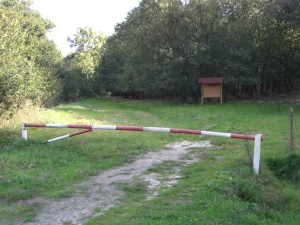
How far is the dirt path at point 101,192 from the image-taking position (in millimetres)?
5688

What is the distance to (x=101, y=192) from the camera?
6820mm

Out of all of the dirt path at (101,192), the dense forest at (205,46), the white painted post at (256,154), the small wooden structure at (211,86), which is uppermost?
the dense forest at (205,46)

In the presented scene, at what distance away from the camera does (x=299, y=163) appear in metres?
8.77

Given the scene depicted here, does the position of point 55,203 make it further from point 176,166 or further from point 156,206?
point 176,166

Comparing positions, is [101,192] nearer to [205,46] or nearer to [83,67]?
[205,46]

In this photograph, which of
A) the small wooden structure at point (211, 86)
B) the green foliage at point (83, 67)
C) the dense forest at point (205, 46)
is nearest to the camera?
the small wooden structure at point (211, 86)

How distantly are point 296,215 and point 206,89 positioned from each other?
25.2 metres

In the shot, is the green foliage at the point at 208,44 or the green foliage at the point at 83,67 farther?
the green foliage at the point at 83,67

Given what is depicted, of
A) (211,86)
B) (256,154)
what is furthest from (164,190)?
(211,86)

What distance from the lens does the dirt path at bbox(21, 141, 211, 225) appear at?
18.7 ft

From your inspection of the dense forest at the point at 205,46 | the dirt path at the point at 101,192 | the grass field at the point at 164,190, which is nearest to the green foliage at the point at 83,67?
the dense forest at the point at 205,46

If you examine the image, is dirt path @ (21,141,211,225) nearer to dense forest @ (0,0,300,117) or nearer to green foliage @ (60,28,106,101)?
dense forest @ (0,0,300,117)

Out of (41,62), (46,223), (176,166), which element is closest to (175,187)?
(176,166)

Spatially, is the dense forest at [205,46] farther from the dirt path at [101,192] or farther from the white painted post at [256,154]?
the white painted post at [256,154]
